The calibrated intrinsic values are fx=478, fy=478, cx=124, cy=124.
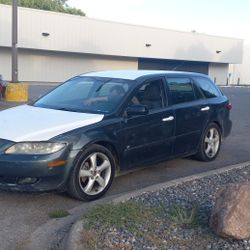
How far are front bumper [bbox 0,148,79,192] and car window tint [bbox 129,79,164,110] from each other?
149cm

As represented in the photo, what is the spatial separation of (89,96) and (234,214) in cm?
323

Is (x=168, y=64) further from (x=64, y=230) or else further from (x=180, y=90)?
(x=64, y=230)

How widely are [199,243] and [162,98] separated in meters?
3.16

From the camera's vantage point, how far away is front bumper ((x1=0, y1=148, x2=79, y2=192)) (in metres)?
5.30

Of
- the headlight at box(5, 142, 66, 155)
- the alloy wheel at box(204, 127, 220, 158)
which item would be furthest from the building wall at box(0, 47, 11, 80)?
the headlight at box(5, 142, 66, 155)

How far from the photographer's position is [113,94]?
6559mm

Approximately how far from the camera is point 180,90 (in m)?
7.48

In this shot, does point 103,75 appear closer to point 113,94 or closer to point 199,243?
point 113,94

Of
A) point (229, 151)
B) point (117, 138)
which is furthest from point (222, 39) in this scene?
point (117, 138)

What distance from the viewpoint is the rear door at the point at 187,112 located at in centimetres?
720

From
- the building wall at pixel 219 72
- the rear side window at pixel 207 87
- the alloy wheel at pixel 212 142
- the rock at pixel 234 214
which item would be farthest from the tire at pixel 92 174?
the building wall at pixel 219 72

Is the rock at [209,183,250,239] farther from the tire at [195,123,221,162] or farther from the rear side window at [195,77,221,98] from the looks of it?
the rear side window at [195,77,221,98]

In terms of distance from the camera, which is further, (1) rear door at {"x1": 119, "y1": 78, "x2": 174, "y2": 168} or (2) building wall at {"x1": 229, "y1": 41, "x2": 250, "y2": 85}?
(2) building wall at {"x1": 229, "y1": 41, "x2": 250, "y2": 85}

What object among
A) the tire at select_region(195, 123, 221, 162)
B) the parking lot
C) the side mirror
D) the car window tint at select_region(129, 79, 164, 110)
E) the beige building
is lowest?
the parking lot
